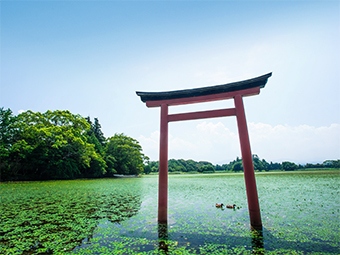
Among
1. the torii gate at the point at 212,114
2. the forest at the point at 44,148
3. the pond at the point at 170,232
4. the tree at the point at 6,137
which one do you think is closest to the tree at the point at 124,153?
the forest at the point at 44,148

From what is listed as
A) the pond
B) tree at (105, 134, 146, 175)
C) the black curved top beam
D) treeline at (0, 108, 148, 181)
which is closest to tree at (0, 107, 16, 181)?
treeline at (0, 108, 148, 181)

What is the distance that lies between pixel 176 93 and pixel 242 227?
11.6 ft

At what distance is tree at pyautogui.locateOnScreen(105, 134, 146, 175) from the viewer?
1292 inches

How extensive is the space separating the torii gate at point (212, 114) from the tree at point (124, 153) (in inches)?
1111

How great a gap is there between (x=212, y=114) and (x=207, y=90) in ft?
1.98

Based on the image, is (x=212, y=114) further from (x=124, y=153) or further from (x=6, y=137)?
(x=124, y=153)

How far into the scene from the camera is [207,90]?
4836mm

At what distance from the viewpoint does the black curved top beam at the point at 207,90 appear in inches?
176

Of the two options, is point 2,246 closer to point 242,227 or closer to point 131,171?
point 242,227

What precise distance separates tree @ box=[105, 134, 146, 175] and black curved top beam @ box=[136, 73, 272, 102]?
28104 mm

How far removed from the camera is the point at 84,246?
3469 millimetres

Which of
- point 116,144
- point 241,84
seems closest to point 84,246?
point 241,84

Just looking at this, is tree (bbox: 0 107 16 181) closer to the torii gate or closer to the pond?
the pond

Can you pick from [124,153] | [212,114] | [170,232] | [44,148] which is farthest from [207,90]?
[124,153]
